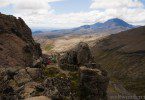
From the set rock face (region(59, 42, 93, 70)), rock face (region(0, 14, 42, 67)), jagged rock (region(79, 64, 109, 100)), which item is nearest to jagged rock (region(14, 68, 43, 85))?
jagged rock (region(79, 64, 109, 100))

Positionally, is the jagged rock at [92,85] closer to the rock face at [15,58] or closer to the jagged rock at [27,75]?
the rock face at [15,58]

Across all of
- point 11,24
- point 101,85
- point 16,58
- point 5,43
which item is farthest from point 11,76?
point 11,24

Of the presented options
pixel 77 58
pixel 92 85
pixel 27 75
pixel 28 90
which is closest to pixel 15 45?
pixel 77 58

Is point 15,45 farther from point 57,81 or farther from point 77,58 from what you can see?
point 57,81

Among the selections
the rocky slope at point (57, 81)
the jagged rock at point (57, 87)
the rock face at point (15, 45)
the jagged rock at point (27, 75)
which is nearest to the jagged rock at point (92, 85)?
the rocky slope at point (57, 81)

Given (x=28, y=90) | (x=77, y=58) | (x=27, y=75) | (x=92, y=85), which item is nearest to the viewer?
(x=28, y=90)

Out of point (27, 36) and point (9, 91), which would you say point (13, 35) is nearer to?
point (27, 36)

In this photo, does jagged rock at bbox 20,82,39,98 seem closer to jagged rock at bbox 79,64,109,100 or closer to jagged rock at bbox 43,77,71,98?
jagged rock at bbox 43,77,71,98
